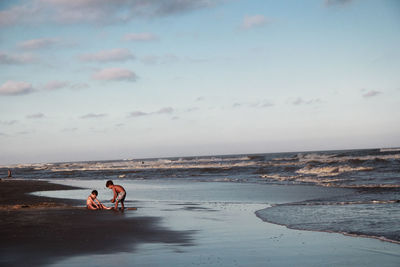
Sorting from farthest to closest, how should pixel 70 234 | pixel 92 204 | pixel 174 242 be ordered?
pixel 92 204
pixel 70 234
pixel 174 242

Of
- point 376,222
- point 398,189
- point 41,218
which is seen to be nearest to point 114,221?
point 41,218

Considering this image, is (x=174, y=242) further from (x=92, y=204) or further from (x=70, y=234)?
(x=92, y=204)

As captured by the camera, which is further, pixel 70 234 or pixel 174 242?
pixel 70 234

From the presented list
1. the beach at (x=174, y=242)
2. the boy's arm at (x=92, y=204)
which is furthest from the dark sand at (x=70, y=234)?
the boy's arm at (x=92, y=204)

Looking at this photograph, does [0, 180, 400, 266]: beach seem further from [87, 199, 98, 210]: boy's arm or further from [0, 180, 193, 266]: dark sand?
[87, 199, 98, 210]: boy's arm

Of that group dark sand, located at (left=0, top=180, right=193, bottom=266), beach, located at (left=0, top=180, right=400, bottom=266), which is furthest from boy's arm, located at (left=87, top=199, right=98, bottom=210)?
beach, located at (left=0, top=180, right=400, bottom=266)

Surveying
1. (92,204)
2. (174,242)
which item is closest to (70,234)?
(174,242)

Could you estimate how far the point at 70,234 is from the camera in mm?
9297

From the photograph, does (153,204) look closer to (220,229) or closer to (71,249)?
(220,229)

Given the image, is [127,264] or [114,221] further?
[114,221]

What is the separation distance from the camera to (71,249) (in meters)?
7.68

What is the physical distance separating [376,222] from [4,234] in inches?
333

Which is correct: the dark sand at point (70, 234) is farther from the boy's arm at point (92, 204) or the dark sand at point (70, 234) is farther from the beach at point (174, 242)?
the boy's arm at point (92, 204)

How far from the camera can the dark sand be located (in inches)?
291
